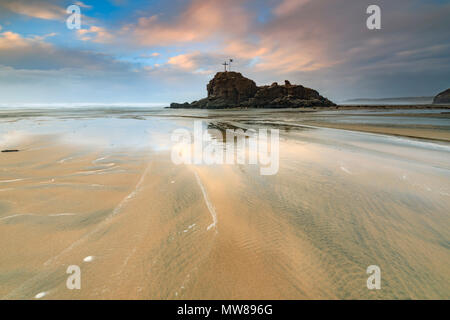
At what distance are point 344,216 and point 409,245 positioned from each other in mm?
691

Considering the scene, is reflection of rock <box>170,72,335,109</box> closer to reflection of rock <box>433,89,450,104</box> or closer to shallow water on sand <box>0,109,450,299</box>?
reflection of rock <box>433,89,450,104</box>

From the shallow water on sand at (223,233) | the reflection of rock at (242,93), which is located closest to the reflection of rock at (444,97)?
the reflection of rock at (242,93)

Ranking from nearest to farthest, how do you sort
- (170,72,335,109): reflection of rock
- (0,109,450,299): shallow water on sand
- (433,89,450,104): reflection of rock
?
(0,109,450,299): shallow water on sand < (170,72,335,109): reflection of rock < (433,89,450,104): reflection of rock

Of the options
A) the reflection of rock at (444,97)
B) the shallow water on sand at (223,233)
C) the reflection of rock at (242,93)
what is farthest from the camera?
the reflection of rock at (444,97)

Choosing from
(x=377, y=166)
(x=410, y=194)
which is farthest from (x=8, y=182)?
(x=377, y=166)

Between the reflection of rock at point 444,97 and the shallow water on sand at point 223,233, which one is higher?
the reflection of rock at point 444,97

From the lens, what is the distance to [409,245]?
2.05 meters

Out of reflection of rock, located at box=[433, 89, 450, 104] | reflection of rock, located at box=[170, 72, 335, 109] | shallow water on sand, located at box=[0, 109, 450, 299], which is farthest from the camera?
reflection of rock, located at box=[433, 89, 450, 104]

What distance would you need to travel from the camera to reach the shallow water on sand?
157cm

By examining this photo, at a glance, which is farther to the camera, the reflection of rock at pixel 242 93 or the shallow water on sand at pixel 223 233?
the reflection of rock at pixel 242 93

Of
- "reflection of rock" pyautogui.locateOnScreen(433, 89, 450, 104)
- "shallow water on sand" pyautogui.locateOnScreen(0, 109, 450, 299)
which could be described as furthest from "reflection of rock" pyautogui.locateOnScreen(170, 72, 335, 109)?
"shallow water on sand" pyautogui.locateOnScreen(0, 109, 450, 299)

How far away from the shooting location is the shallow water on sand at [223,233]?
1568 millimetres

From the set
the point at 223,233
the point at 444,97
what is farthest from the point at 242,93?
the point at 444,97

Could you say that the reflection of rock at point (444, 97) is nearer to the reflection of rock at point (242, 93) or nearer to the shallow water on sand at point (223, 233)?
the reflection of rock at point (242, 93)
